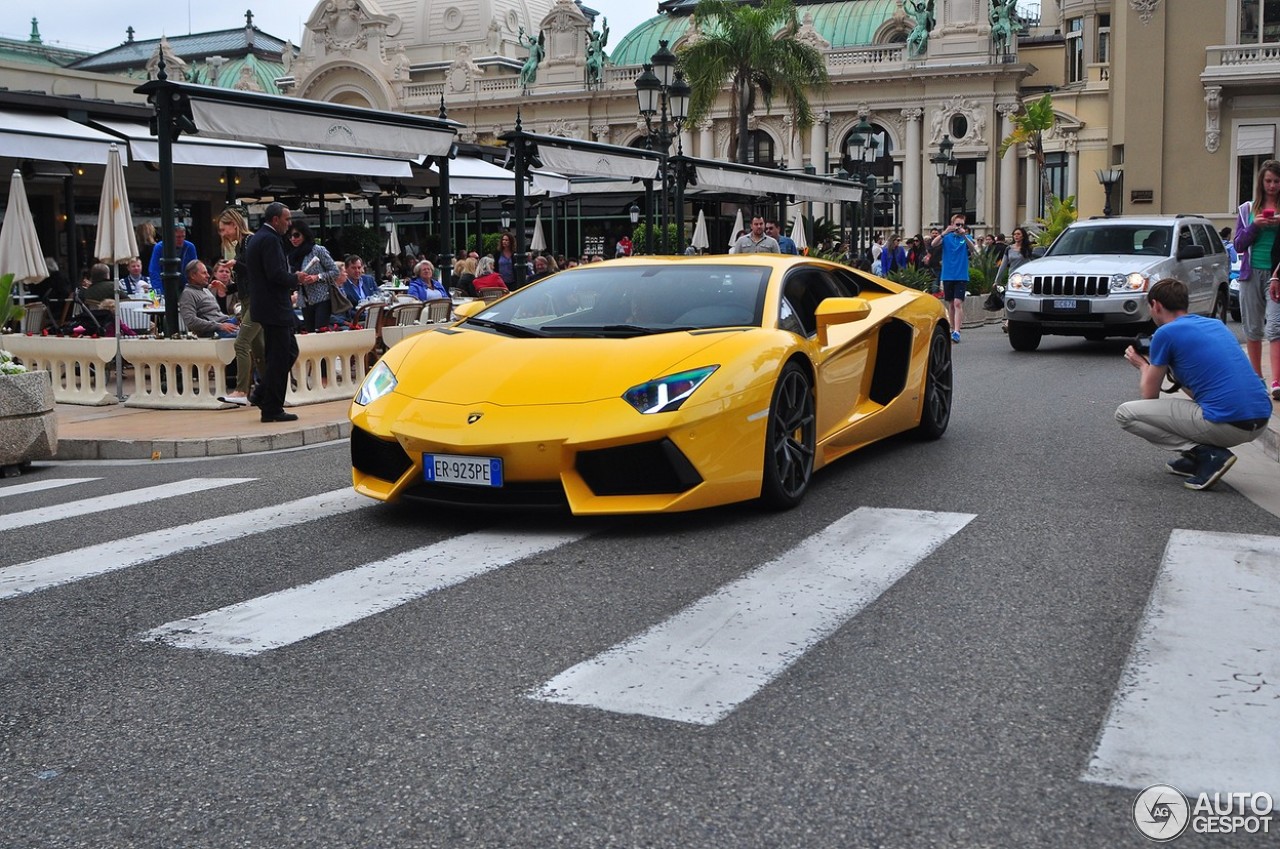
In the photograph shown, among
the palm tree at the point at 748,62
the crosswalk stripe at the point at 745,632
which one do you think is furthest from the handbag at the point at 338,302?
the palm tree at the point at 748,62

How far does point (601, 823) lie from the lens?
322 cm

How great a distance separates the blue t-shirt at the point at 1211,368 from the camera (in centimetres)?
761

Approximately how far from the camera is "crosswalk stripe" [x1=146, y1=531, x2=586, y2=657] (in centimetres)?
486

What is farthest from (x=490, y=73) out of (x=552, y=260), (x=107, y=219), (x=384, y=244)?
(x=107, y=219)

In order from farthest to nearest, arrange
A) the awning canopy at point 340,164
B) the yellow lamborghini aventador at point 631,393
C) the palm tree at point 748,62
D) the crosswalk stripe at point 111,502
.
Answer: the palm tree at point 748,62
the awning canopy at point 340,164
the crosswalk stripe at point 111,502
the yellow lamborghini aventador at point 631,393

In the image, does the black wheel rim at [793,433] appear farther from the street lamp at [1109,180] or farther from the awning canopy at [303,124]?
the street lamp at [1109,180]

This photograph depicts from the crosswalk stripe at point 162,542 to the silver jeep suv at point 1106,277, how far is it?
1220 centimetres

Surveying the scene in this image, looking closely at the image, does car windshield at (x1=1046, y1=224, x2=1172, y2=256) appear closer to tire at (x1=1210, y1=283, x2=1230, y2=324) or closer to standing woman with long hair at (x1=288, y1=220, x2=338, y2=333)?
tire at (x1=1210, y1=283, x2=1230, y2=324)

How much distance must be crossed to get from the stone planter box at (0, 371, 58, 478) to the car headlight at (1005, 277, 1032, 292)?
1252cm

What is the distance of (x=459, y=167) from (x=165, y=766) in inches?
819

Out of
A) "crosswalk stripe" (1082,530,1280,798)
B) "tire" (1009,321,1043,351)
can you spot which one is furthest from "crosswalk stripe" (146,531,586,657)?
"tire" (1009,321,1043,351)

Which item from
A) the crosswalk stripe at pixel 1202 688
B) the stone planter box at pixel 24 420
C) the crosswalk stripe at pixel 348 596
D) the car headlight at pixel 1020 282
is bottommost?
the crosswalk stripe at pixel 1202 688

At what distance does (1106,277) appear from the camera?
17.3 meters

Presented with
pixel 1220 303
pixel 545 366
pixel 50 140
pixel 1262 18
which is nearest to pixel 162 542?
pixel 545 366
